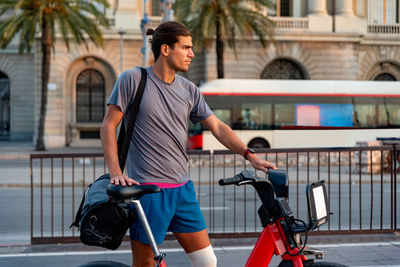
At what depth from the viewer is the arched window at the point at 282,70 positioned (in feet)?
110

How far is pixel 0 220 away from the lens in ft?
29.9

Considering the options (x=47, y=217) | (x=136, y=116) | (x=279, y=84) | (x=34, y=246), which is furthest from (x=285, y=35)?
(x=136, y=116)

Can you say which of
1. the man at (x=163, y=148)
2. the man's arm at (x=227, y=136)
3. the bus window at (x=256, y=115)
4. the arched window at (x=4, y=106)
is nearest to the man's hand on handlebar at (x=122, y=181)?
the man at (x=163, y=148)

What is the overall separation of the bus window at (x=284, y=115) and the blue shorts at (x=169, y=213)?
67.9 ft

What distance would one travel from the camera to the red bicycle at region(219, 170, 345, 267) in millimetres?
2756

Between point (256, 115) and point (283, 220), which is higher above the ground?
point (256, 115)

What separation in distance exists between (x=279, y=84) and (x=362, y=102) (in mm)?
3456

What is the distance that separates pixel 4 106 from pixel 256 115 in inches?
990

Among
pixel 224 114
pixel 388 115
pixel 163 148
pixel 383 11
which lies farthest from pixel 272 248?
pixel 383 11

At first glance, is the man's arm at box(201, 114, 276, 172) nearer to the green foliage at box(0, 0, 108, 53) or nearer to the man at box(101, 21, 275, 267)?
the man at box(101, 21, 275, 267)

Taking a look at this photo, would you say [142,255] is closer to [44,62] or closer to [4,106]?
[44,62]

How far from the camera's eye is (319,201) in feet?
9.11

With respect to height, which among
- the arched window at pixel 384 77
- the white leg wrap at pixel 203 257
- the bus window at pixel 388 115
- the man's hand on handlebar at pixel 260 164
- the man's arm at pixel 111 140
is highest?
the arched window at pixel 384 77

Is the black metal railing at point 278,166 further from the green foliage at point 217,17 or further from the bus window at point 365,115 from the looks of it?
the green foliage at point 217,17
